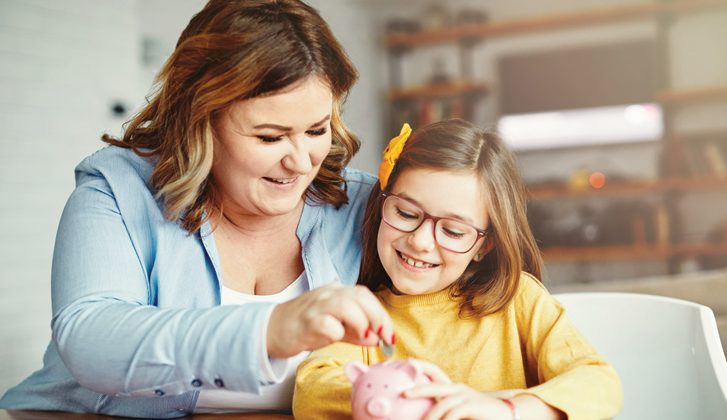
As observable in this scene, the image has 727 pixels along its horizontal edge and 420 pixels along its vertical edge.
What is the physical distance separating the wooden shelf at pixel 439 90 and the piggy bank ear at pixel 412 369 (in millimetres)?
5613

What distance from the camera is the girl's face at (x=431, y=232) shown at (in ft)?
4.14

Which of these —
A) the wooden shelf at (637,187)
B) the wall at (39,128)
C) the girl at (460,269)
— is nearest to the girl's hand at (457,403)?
the girl at (460,269)

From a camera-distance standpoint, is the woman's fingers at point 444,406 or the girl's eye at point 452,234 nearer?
the woman's fingers at point 444,406

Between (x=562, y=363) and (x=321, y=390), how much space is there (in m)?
0.37

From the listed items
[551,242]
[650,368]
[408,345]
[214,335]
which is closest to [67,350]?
[214,335]

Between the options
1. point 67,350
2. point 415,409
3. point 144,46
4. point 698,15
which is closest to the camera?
point 415,409

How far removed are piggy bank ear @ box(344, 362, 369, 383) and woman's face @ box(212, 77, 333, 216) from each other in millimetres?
389

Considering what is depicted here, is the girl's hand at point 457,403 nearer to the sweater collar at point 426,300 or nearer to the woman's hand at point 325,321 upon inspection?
the woman's hand at point 325,321

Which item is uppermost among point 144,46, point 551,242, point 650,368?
point 144,46

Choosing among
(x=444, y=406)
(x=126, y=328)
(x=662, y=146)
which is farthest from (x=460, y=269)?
(x=662, y=146)

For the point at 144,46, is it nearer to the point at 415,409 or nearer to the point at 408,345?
the point at 408,345

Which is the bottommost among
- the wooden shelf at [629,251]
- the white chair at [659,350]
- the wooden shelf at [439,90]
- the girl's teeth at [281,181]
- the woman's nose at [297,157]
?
the wooden shelf at [629,251]

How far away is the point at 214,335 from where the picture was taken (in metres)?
0.87

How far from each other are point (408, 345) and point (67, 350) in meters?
0.58
